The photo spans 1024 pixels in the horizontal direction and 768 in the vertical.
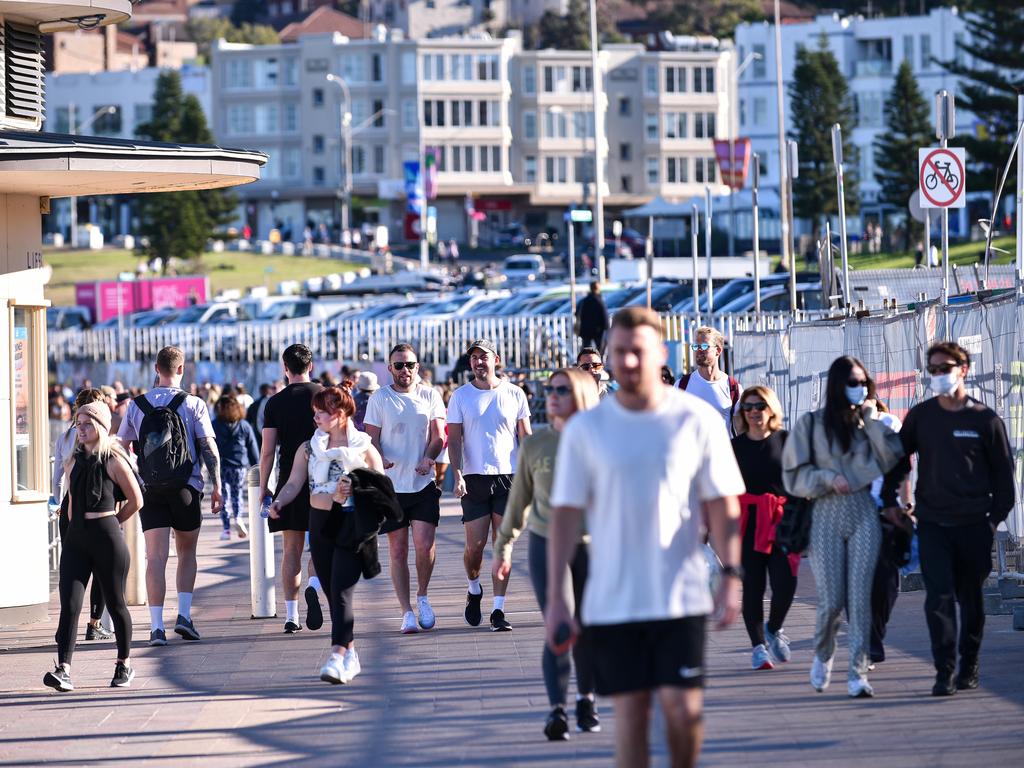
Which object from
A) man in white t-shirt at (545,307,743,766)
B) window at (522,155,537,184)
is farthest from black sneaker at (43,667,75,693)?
window at (522,155,537,184)

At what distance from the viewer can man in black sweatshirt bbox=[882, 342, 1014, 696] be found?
9172 mm

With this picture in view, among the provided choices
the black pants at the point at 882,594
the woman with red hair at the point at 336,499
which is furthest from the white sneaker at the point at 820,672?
the woman with red hair at the point at 336,499

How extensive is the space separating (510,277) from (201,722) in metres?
66.9

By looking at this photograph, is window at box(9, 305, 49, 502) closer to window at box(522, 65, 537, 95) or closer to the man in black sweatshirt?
the man in black sweatshirt

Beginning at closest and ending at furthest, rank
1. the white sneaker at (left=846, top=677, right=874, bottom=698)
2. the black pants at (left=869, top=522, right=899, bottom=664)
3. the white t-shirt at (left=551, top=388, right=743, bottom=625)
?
1. the white t-shirt at (left=551, top=388, right=743, bottom=625)
2. the white sneaker at (left=846, top=677, right=874, bottom=698)
3. the black pants at (left=869, top=522, right=899, bottom=664)

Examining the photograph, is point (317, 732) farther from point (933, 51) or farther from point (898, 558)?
point (933, 51)

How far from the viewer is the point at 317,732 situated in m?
9.02

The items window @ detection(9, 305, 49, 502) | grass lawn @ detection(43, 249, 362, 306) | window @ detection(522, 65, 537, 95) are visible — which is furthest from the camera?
window @ detection(522, 65, 537, 95)

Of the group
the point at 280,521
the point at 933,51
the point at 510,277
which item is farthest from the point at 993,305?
the point at 933,51

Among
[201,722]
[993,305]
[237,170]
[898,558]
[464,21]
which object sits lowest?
[201,722]

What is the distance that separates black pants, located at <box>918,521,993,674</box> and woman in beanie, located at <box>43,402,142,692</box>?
4354 millimetres

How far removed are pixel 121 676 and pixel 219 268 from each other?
8567 cm

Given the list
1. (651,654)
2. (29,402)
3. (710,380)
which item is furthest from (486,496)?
(651,654)

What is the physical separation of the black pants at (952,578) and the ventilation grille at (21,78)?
26.8 ft
